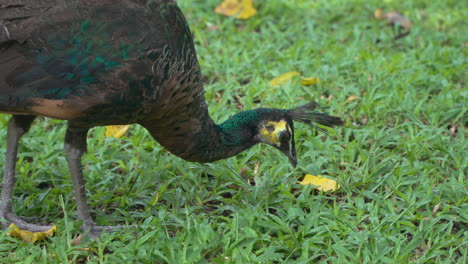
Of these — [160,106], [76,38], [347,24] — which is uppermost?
[76,38]

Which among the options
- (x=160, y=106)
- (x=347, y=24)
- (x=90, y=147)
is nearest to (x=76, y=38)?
(x=160, y=106)

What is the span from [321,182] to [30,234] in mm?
1874

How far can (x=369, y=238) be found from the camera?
12.6ft

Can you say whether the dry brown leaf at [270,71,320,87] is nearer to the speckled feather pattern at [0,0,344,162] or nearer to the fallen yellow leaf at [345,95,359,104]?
the fallen yellow leaf at [345,95,359,104]

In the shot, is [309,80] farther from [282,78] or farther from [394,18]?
[394,18]

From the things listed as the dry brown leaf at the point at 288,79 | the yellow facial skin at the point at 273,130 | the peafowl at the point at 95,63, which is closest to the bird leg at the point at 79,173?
the peafowl at the point at 95,63

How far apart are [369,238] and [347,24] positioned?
355 cm

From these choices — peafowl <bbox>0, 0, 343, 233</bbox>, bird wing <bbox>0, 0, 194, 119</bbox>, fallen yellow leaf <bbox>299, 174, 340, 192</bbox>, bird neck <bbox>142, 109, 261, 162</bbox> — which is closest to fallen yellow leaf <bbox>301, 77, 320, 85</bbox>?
fallen yellow leaf <bbox>299, 174, 340, 192</bbox>

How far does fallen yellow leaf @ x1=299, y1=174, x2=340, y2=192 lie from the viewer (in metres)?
4.40

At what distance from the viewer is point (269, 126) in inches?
165

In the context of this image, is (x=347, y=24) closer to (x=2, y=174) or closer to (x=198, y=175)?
(x=198, y=175)

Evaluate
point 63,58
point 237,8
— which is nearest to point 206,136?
point 63,58

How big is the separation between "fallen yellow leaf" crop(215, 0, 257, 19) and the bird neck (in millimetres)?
2823

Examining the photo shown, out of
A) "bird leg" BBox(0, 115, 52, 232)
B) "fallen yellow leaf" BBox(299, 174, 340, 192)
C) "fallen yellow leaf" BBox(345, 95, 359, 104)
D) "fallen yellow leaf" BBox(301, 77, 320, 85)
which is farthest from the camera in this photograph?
"fallen yellow leaf" BBox(301, 77, 320, 85)
